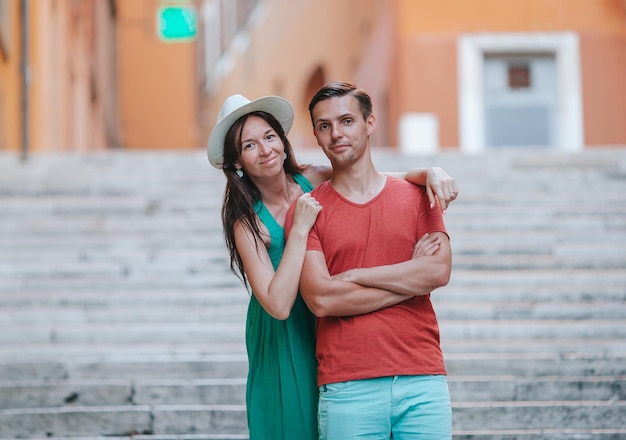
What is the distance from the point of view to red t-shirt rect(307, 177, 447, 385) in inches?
120

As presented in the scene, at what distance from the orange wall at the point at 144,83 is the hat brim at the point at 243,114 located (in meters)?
32.1

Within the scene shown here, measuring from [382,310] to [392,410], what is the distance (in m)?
0.29

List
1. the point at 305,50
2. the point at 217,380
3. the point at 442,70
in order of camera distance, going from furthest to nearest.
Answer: the point at 305,50 < the point at 442,70 < the point at 217,380

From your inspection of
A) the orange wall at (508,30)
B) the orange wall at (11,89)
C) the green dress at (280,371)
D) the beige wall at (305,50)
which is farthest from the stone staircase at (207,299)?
the beige wall at (305,50)

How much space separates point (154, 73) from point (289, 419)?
33.3 metres

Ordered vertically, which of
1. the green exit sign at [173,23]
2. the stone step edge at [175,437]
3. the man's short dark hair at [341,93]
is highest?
the green exit sign at [173,23]

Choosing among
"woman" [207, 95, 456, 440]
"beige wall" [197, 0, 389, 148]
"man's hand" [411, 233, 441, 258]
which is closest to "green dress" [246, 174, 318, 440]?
"woman" [207, 95, 456, 440]

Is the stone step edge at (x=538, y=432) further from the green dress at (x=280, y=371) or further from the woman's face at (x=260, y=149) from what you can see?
the woman's face at (x=260, y=149)

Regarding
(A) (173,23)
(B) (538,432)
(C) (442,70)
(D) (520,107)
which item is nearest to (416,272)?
(B) (538,432)

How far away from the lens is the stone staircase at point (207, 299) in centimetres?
493

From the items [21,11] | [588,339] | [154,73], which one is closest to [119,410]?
[588,339]

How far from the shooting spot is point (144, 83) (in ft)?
117

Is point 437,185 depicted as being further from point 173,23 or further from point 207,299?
point 173,23

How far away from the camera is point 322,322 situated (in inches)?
126
